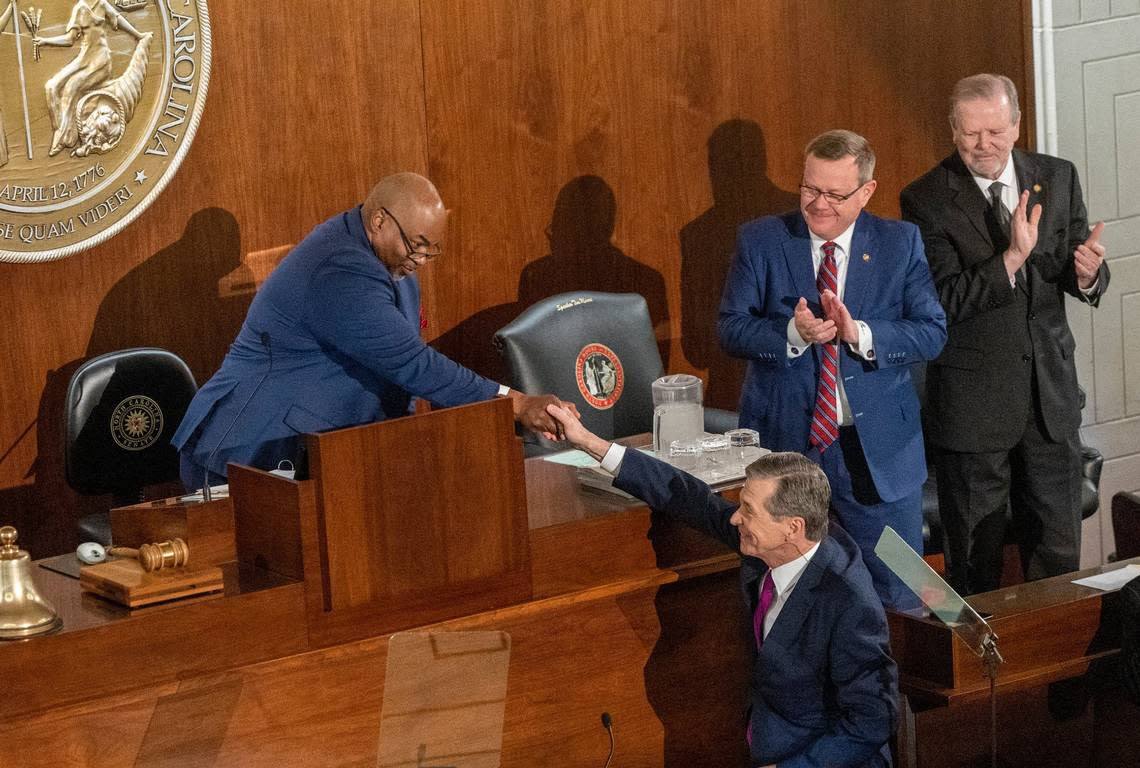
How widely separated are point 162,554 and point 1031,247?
2.36 m

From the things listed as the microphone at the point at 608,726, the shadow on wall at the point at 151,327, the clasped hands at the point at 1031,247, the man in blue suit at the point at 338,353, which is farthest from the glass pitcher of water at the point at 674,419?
the shadow on wall at the point at 151,327

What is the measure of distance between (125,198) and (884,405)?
2404 mm

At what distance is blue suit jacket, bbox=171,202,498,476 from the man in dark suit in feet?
4.46

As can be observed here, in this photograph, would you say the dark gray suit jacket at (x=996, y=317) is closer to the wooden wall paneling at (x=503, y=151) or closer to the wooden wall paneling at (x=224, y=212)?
the wooden wall paneling at (x=503, y=151)

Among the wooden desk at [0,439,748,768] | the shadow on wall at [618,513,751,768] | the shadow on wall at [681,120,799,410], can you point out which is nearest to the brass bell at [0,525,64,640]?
the wooden desk at [0,439,748,768]

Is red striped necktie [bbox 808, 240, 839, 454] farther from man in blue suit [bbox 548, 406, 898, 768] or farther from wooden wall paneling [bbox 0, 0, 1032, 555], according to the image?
wooden wall paneling [bbox 0, 0, 1032, 555]

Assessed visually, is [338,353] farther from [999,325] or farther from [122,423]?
[999,325]

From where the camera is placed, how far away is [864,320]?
370 centimetres

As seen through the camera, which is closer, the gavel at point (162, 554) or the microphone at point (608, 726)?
the gavel at point (162, 554)

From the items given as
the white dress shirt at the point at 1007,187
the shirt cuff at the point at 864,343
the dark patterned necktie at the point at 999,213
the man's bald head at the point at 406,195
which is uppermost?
the man's bald head at the point at 406,195

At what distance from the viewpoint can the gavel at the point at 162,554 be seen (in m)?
2.76

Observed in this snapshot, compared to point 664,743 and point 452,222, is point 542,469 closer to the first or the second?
point 664,743

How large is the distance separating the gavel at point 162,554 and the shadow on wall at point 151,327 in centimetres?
178

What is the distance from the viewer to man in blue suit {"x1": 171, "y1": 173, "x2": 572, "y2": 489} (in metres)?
3.46
